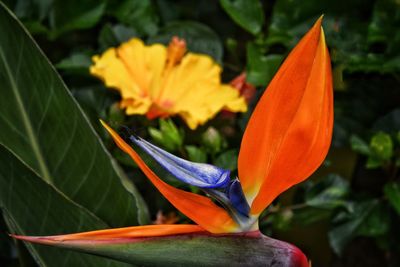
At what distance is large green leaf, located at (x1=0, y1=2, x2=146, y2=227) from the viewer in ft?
2.12

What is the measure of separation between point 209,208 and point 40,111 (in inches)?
10.4

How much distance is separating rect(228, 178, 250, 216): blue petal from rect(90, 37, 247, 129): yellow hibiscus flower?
1.05 feet

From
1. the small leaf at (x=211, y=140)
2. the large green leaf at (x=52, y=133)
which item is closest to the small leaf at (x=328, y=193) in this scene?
the small leaf at (x=211, y=140)

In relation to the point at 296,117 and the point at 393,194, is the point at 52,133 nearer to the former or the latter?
the point at 296,117

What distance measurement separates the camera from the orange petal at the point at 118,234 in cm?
43

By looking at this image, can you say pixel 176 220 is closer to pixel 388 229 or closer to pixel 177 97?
pixel 177 97

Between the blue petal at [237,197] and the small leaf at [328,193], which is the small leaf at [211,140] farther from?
the blue petal at [237,197]

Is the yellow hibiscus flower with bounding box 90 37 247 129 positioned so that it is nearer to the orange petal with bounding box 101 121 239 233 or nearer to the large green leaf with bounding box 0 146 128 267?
the large green leaf with bounding box 0 146 128 267

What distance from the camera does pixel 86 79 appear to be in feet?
3.13

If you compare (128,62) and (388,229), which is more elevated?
(128,62)

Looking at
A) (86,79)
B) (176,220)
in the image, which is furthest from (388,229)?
(86,79)

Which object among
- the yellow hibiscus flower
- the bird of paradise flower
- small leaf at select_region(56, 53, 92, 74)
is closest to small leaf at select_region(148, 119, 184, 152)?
the yellow hibiscus flower

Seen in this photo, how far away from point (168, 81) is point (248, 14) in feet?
0.48

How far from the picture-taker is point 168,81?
86 cm
